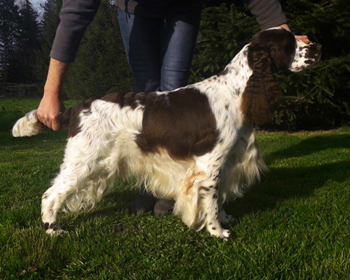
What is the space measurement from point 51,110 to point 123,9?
1053 millimetres

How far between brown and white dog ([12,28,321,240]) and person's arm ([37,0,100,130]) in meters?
0.13

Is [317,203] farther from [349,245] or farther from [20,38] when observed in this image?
[20,38]

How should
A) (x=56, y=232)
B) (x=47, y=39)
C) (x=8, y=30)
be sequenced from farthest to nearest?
(x=8, y=30), (x=47, y=39), (x=56, y=232)

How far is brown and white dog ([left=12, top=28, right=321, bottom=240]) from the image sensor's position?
2.74 meters

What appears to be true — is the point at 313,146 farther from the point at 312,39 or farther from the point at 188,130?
the point at 188,130

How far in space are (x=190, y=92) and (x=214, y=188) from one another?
0.72 meters

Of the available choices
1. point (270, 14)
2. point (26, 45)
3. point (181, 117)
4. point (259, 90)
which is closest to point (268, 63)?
point (259, 90)

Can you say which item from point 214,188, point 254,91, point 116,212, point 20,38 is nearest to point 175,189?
point 214,188

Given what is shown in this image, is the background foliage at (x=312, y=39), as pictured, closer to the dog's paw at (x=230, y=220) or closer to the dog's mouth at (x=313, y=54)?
the dog's mouth at (x=313, y=54)

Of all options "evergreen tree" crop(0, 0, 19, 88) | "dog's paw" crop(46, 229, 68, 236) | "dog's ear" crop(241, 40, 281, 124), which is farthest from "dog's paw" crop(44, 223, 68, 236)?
"evergreen tree" crop(0, 0, 19, 88)

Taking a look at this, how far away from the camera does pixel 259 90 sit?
8.87 ft

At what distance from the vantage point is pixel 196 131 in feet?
9.05

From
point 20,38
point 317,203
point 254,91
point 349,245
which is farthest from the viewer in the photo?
point 20,38

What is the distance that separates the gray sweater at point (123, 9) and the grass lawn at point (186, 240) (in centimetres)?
128
